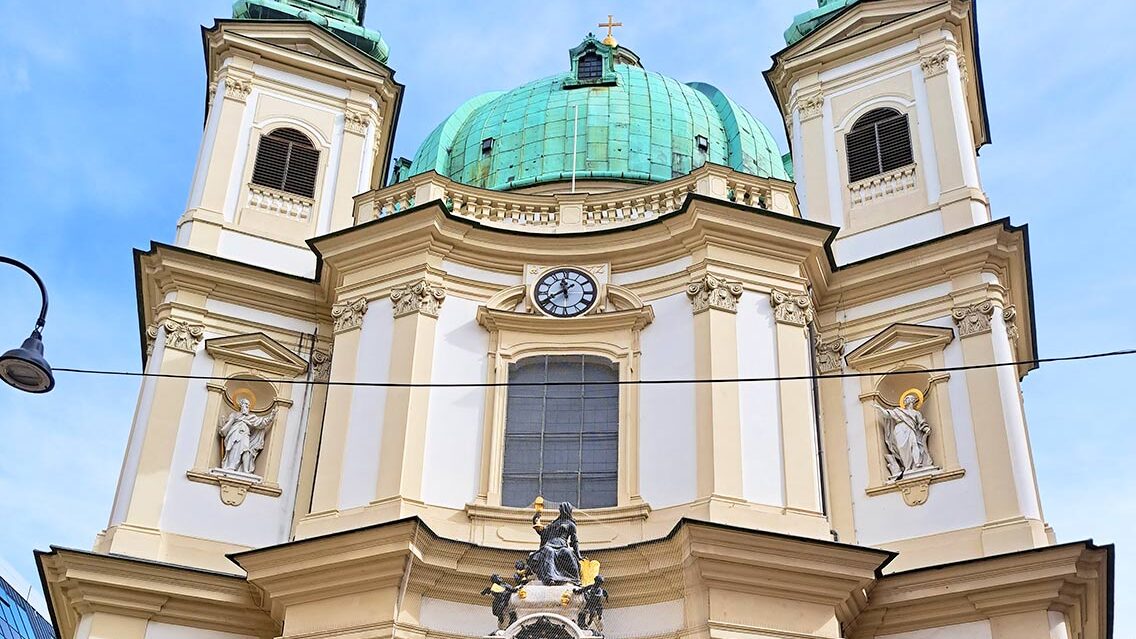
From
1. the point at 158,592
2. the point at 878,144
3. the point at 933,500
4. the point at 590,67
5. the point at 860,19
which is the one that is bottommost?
the point at 158,592

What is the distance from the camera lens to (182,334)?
781 inches

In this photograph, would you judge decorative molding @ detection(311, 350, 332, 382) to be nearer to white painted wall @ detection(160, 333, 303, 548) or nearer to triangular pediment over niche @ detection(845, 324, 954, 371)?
white painted wall @ detection(160, 333, 303, 548)

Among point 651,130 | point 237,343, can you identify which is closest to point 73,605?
point 237,343

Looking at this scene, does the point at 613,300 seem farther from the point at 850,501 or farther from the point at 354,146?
the point at 354,146

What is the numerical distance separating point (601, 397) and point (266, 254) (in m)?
6.41

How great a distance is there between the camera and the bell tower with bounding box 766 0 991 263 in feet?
68.8

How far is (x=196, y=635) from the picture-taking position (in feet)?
57.3

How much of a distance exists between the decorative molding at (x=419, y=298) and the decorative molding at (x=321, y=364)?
5.89 feet

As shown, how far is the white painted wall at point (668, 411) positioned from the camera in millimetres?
17391

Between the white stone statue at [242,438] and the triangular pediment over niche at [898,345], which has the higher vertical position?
the triangular pediment over niche at [898,345]

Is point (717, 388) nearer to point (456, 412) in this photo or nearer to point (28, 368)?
point (456, 412)

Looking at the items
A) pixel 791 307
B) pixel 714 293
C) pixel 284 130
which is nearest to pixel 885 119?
pixel 791 307

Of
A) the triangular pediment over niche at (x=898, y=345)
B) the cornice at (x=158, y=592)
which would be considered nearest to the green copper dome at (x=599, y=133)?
the triangular pediment over niche at (x=898, y=345)

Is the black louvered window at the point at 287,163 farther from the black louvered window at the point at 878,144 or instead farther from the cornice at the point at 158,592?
the black louvered window at the point at 878,144
